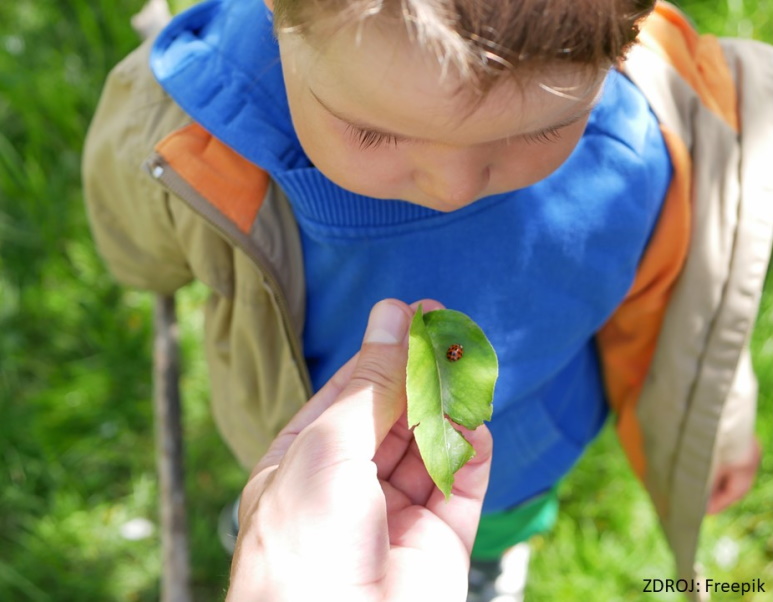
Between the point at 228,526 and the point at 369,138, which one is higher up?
the point at 369,138

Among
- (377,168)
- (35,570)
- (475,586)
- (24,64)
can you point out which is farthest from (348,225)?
(24,64)

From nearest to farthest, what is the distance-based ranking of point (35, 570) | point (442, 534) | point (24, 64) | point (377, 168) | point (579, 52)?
1. point (579, 52)
2. point (377, 168)
3. point (442, 534)
4. point (35, 570)
5. point (24, 64)

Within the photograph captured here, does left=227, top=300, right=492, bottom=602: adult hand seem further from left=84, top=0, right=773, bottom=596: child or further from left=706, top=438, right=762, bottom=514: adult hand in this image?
left=706, top=438, right=762, bottom=514: adult hand

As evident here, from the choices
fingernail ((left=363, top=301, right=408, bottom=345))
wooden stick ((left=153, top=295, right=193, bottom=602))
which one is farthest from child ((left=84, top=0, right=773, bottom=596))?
wooden stick ((left=153, top=295, right=193, bottom=602))

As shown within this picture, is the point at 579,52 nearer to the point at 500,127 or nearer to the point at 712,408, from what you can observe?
the point at 500,127

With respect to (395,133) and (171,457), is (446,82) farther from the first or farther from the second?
(171,457)

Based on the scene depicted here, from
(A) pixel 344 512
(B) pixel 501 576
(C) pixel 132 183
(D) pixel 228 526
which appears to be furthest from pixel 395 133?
(D) pixel 228 526

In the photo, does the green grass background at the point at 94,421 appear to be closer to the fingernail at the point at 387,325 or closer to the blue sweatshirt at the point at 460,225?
the blue sweatshirt at the point at 460,225
